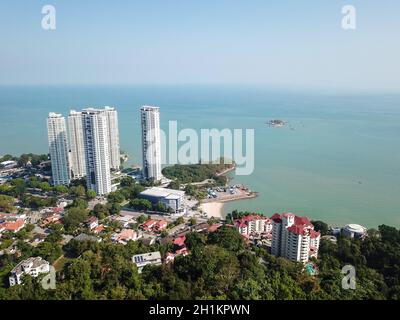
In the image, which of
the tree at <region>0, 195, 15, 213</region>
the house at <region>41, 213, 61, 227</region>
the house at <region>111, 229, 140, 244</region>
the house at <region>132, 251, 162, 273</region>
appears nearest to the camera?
the house at <region>132, 251, 162, 273</region>

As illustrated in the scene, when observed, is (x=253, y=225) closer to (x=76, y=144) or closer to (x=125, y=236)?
(x=125, y=236)

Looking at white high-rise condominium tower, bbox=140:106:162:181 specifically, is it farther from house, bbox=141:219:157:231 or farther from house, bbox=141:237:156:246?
house, bbox=141:237:156:246

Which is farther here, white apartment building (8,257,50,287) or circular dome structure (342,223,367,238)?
circular dome structure (342,223,367,238)

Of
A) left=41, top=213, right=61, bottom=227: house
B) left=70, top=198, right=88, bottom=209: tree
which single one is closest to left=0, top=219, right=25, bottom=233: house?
left=41, top=213, right=61, bottom=227: house
